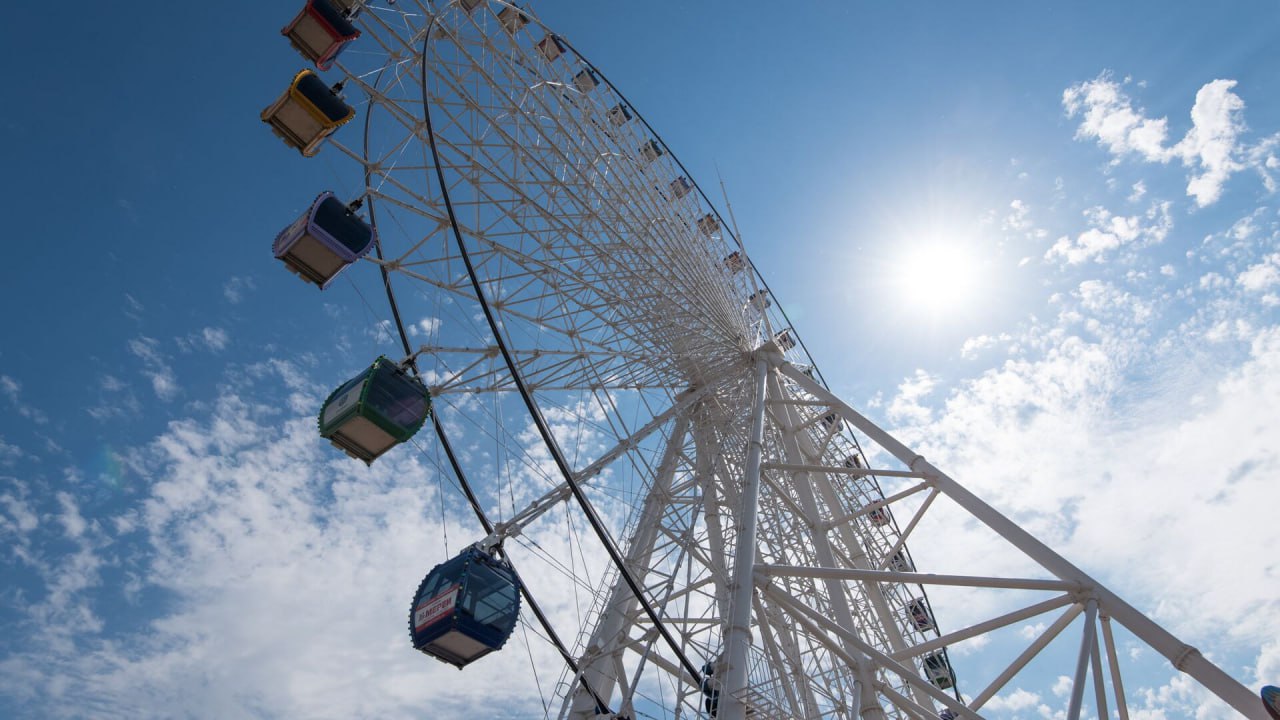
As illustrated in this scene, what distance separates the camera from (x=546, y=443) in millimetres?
8852

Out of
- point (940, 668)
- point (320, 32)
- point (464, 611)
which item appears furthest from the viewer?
point (940, 668)

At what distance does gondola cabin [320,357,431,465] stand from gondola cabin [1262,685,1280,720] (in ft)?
35.1

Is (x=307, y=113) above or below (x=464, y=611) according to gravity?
above

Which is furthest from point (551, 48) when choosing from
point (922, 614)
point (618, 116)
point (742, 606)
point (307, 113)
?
point (922, 614)

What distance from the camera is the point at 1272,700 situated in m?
5.89

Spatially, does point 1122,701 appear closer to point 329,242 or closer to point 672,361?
point 672,361

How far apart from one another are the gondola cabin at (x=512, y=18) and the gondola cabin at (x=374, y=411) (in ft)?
24.8

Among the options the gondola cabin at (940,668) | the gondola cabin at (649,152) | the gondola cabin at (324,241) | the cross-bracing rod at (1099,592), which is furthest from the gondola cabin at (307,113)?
the gondola cabin at (940,668)

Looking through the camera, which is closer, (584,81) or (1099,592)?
(1099,592)

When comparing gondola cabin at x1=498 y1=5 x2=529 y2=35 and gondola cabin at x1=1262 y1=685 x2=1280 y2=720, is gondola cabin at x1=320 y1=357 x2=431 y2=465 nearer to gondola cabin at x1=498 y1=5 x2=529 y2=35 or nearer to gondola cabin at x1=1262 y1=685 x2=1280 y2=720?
gondola cabin at x1=498 y1=5 x2=529 y2=35

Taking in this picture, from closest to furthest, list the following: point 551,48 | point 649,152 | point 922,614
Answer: point 551,48 → point 649,152 → point 922,614

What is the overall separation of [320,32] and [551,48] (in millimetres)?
5256

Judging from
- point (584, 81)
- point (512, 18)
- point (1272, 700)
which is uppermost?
point (584, 81)

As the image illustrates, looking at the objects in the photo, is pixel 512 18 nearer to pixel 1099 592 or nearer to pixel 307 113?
pixel 307 113
